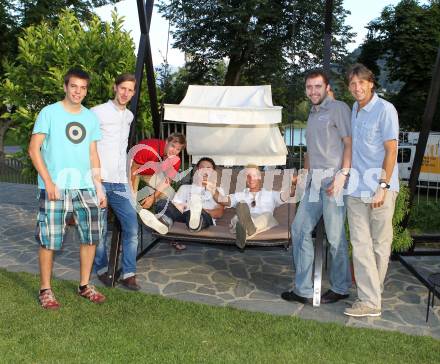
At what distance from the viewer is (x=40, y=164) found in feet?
13.2

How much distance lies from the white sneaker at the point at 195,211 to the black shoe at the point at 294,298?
3.68 feet

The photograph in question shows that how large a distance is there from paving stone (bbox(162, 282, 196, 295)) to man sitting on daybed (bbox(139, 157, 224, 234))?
23.8 inches

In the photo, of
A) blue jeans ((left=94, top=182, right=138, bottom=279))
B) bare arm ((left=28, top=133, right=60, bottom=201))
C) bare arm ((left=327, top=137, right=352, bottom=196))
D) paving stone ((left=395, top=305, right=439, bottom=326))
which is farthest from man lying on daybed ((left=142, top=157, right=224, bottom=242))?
paving stone ((left=395, top=305, right=439, bottom=326))

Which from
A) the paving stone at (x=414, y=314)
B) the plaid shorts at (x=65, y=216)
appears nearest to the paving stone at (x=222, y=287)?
the plaid shorts at (x=65, y=216)

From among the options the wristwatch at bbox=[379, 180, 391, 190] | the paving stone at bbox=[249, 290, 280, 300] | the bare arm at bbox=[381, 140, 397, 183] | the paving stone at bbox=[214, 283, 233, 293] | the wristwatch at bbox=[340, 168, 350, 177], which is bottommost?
the paving stone at bbox=[214, 283, 233, 293]

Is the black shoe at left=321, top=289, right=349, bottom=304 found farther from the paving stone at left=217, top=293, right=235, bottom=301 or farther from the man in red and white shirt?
the man in red and white shirt

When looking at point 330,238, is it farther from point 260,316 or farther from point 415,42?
point 415,42

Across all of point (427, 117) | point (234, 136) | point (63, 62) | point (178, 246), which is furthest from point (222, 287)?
point (63, 62)

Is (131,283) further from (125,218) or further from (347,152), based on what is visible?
(347,152)

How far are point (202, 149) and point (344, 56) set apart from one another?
15861 mm

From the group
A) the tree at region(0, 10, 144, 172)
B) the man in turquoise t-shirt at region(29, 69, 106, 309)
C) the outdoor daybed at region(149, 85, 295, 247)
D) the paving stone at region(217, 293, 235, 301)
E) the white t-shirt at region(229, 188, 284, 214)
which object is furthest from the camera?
the tree at region(0, 10, 144, 172)

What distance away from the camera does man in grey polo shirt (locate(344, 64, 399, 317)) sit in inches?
157

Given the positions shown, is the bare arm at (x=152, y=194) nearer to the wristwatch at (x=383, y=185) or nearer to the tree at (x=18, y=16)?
the wristwatch at (x=383, y=185)

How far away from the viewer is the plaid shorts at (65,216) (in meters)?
4.23
